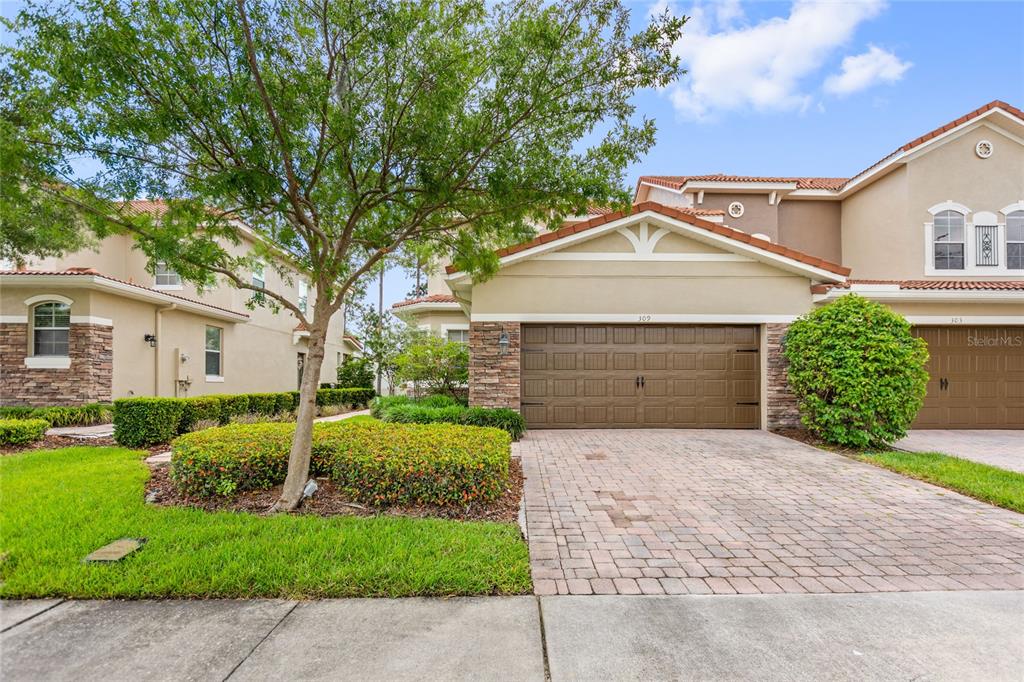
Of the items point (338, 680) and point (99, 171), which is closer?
point (338, 680)

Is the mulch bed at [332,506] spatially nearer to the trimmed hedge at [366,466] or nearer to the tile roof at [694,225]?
the trimmed hedge at [366,466]

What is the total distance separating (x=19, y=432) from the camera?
8.25 m

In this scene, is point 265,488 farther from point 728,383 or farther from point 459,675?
point 728,383

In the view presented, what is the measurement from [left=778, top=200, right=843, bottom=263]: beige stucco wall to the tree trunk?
603 inches

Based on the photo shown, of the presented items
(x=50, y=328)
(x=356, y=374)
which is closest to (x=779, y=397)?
(x=356, y=374)

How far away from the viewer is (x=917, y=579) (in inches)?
138

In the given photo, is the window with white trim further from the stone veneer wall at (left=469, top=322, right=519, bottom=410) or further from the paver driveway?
the stone veneer wall at (left=469, top=322, right=519, bottom=410)

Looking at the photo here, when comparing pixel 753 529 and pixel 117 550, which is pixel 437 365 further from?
pixel 753 529

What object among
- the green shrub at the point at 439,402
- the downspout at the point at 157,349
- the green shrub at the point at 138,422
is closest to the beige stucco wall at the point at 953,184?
the green shrub at the point at 439,402

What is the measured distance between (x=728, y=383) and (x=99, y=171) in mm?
10874

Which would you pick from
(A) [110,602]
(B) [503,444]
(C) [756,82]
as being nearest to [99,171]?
(A) [110,602]

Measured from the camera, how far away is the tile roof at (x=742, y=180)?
14.8 meters

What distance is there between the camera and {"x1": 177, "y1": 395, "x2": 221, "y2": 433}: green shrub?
9.58 meters

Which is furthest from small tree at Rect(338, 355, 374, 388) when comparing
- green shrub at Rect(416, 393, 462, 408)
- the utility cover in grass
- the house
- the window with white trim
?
the window with white trim
